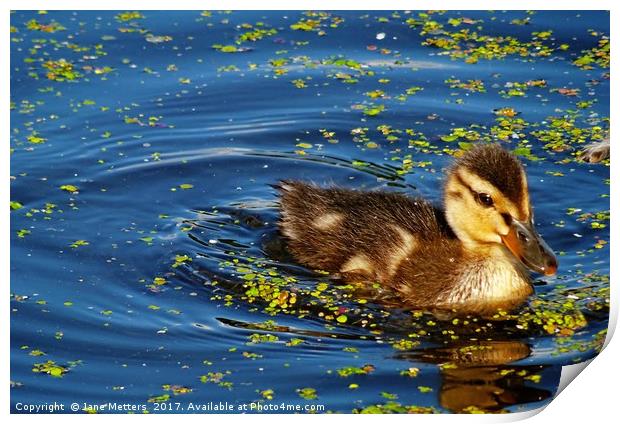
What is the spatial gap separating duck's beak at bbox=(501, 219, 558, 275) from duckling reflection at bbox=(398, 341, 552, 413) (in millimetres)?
427

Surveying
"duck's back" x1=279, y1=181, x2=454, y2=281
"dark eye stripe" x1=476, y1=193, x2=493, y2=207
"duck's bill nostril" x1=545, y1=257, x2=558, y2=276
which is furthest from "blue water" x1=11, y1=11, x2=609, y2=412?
"dark eye stripe" x1=476, y1=193, x2=493, y2=207

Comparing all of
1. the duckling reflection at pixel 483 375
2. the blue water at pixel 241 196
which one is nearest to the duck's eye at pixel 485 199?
the blue water at pixel 241 196

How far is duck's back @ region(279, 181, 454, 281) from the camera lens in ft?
21.6

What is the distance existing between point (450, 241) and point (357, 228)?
0.53m

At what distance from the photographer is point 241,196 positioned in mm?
7707

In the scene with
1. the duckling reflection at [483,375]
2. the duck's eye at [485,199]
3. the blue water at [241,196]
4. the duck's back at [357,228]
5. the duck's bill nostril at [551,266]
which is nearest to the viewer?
the duckling reflection at [483,375]

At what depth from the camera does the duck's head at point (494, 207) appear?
618 centimetres

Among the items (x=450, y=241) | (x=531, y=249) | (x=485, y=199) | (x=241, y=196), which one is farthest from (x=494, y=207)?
(x=241, y=196)

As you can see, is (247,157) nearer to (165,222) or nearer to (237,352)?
(165,222)

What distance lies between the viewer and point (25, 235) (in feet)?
23.3

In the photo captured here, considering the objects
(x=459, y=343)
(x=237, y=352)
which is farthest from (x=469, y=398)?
(x=237, y=352)

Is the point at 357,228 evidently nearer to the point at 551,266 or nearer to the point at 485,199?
the point at 485,199

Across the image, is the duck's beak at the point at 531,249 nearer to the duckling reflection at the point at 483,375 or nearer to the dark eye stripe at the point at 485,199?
the dark eye stripe at the point at 485,199

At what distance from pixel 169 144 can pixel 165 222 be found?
1.06m
